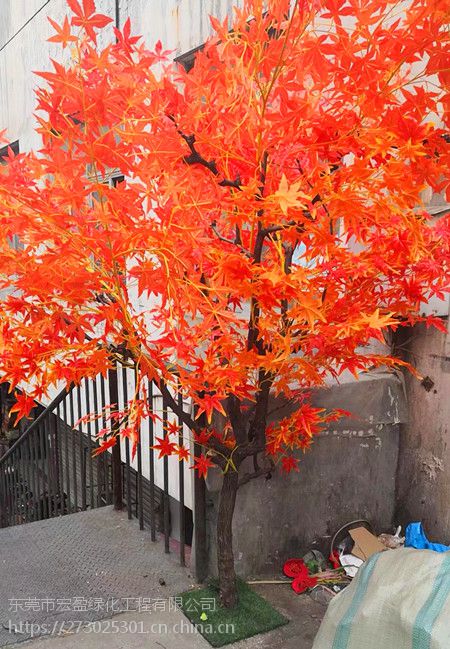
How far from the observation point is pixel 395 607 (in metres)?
2.01

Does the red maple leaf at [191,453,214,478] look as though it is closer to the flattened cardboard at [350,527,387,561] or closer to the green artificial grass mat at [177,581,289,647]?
Answer: the green artificial grass mat at [177,581,289,647]

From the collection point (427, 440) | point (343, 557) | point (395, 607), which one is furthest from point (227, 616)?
point (427, 440)

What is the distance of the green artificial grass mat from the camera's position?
328 cm

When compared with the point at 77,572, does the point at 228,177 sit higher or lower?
higher

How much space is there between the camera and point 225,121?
2.50m

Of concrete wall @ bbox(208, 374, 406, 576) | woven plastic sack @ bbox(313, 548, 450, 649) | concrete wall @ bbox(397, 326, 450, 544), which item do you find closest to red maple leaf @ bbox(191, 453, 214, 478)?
concrete wall @ bbox(208, 374, 406, 576)

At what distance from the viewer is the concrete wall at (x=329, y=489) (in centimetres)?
384

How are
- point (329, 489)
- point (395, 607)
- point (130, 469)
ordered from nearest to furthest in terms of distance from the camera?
point (395, 607), point (329, 489), point (130, 469)

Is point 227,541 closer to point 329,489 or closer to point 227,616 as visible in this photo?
point 227,616

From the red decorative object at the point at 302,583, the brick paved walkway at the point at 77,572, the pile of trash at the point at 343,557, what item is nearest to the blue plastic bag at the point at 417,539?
the pile of trash at the point at 343,557

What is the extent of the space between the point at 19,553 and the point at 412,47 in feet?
13.9

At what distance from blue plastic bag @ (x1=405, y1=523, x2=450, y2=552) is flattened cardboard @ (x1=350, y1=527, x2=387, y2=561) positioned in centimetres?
20

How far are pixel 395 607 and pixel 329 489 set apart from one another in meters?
2.18

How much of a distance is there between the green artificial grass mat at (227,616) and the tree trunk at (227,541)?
Answer: 80mm
